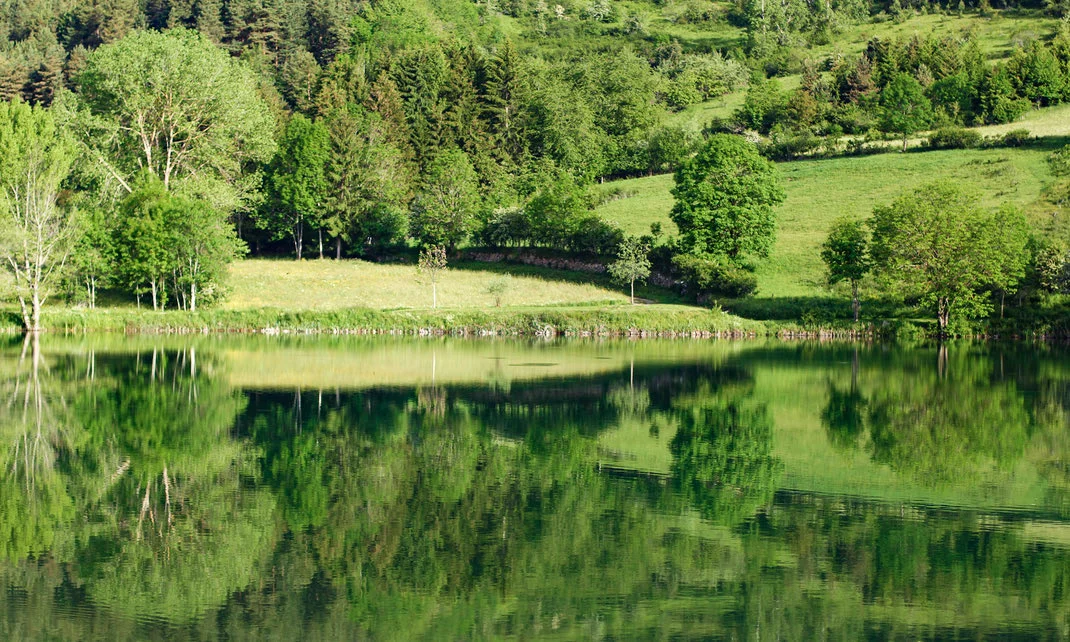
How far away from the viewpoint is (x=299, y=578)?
16.0 m

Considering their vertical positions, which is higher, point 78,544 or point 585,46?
point 585,46

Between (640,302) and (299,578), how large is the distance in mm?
59855

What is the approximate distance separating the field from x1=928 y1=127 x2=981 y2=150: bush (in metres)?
2.25

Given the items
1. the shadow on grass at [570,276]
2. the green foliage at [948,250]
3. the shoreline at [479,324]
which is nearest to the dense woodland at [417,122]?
the green foliage at [948,250]

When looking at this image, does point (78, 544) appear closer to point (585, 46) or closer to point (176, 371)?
point (176, 371)

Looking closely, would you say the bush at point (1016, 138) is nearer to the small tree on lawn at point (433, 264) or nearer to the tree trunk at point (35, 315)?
the small tree on lawn at point (433, 264)

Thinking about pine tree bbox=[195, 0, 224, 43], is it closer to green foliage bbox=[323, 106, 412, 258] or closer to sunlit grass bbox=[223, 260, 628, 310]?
green foliage bbox=[323, 106, 412, 258]

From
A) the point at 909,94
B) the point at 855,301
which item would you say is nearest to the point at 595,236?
the point at 855,301

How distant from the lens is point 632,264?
7519 cm

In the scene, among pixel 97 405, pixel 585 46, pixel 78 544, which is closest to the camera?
Result: pixel 78 544

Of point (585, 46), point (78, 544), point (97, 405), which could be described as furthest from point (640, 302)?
point (585, 46)

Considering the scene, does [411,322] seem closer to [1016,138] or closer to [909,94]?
[1016,138]

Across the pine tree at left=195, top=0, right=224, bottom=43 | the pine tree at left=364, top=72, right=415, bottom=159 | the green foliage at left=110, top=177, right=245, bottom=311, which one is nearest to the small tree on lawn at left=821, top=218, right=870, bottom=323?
the green foliage at left=110, top=177, right=245, bottom=311

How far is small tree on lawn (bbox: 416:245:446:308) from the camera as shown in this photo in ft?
255
